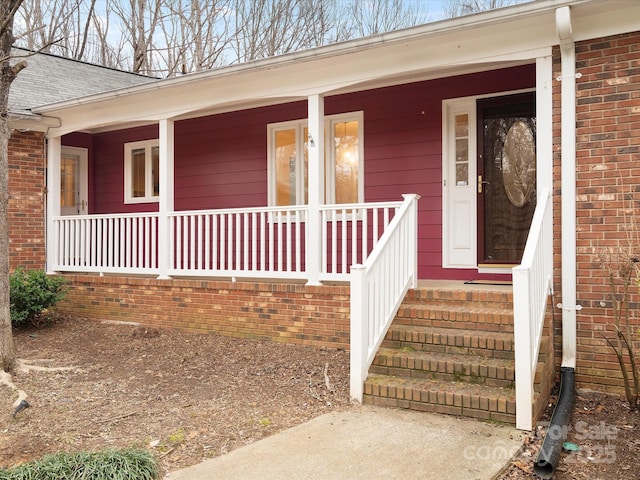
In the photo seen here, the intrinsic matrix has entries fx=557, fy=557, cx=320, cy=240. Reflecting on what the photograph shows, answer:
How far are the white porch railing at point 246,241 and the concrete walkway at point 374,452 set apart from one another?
2148mm

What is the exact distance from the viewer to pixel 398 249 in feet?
16.9

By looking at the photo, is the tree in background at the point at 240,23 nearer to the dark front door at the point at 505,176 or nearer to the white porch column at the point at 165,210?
the white porch column at the point at 165,210

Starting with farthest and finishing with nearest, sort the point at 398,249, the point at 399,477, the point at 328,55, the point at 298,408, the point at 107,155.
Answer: the point at 107,155
the point at 328,55
the point at 398,249
the point at 298,408
the point at 399,477

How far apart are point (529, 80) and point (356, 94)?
7.15ft

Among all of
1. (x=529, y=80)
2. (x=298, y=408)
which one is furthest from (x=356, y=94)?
(x=298, y=408)

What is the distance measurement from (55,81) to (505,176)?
7891 millimetres

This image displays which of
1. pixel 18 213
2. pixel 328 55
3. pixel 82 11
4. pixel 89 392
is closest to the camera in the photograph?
pixel 89 392

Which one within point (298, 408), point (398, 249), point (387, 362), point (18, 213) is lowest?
point (298, 408)

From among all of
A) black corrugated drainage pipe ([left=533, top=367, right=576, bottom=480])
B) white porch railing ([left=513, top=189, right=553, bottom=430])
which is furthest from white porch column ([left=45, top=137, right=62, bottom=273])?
black corrugated drainage pipe ([left=533, top=367, right=576, bottom=480])

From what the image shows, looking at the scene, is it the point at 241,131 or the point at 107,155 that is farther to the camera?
the point at 107,155

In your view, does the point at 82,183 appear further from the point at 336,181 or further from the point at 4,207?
the point at 336,181

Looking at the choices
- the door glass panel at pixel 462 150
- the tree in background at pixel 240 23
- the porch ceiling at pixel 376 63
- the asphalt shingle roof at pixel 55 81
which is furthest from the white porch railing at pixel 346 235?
the tree in background at pixel 240 23

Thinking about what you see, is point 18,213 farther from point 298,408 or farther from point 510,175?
point 510,175

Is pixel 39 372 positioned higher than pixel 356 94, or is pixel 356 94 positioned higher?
pixel 356 94
